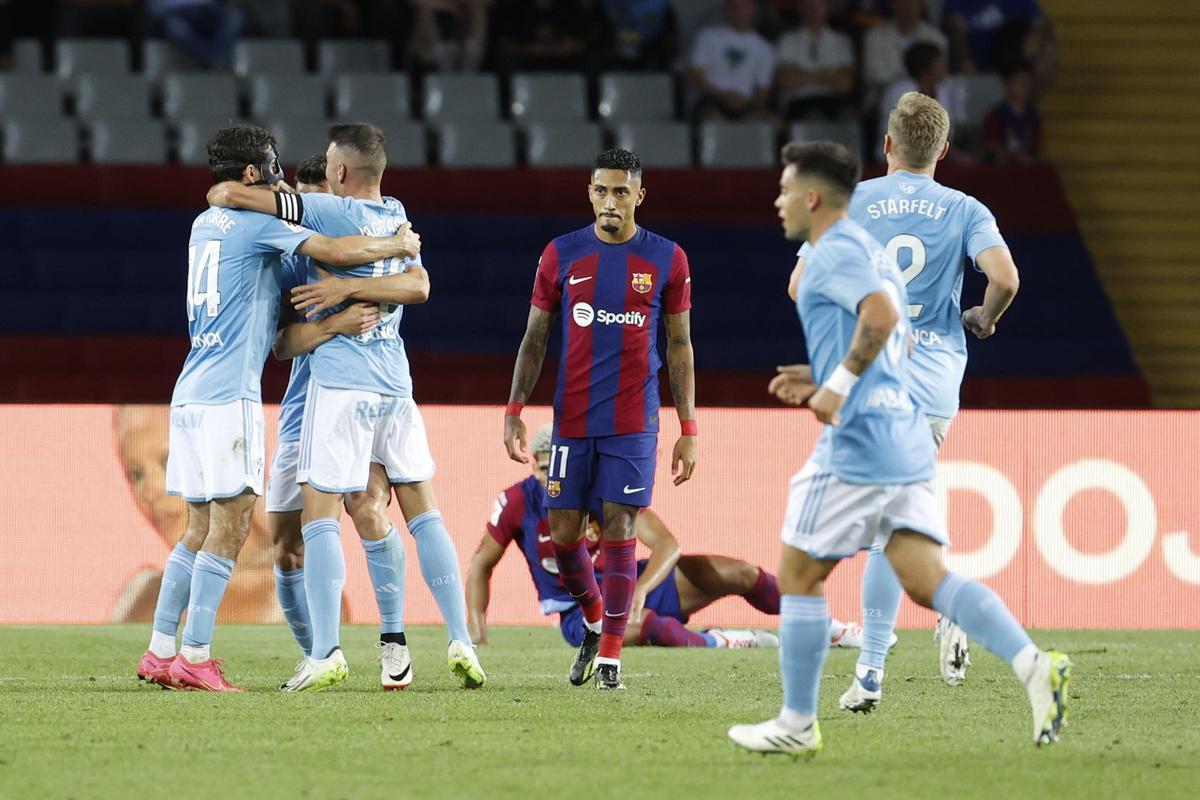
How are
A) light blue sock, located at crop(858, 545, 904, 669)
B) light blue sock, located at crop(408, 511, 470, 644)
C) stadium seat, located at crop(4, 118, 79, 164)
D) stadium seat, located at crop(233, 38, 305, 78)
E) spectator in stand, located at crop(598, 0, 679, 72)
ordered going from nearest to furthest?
light blue sock, located at crop(858, 545, 904, 669), light blue sock, located at crop(408, 511, 470, 644), stadium seat, located at crop(4, 118, 79, 164), stadium seat, located at crop(233, 38, 305, 78), spectator in stand, located at crop(598, 0, 679, 72)

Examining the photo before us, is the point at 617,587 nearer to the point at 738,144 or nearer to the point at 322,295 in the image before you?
the point at 322,295

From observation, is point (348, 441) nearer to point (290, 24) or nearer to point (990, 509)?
point (990, 509)

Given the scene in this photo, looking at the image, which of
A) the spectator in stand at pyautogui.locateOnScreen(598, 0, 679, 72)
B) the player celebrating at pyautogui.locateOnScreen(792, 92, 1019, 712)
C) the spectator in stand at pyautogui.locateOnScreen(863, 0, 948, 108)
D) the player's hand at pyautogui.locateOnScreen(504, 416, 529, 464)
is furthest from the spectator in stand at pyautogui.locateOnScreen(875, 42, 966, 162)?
the player celebrating at pyautogui.locateOnScreen(792, 92, 1019, 712)

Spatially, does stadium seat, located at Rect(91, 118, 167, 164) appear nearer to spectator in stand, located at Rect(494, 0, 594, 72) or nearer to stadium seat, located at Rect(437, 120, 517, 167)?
stadium seat, located at Rect(437, 120, 517, 167)

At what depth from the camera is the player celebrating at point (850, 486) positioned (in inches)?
194

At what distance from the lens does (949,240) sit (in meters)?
6.60

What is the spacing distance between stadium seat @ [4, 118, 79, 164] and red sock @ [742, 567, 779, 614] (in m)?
7.45

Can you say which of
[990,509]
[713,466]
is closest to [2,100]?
[713,466]

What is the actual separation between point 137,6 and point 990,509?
8.83 metres

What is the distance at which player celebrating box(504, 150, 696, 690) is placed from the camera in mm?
7086

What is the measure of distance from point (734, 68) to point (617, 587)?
9.40 m

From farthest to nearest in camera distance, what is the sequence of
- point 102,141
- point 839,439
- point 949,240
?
point 102,141 → point 949,240 → point 839,439

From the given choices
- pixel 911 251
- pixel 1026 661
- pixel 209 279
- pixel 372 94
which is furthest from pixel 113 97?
pixel 1026 661

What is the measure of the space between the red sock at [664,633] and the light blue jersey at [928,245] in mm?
3211
